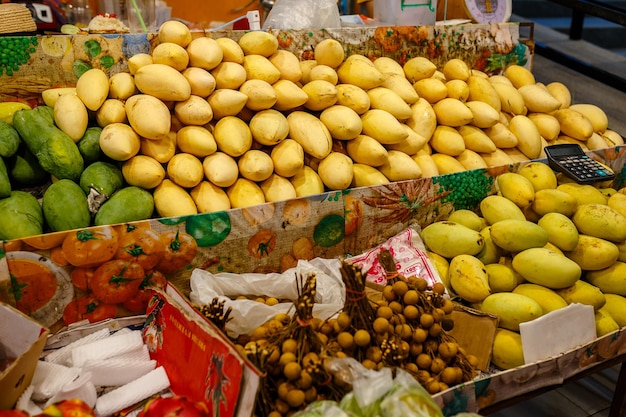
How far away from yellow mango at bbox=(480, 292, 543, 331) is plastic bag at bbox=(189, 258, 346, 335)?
0.45 meters

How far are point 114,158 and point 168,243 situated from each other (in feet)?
1.17

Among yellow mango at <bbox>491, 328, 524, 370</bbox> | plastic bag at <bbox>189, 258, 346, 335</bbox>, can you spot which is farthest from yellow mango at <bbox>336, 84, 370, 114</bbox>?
yellow mango at <bbox>491, 328, 524, 370</bbox>

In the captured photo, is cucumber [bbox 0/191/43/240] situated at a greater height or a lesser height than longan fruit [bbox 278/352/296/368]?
greater

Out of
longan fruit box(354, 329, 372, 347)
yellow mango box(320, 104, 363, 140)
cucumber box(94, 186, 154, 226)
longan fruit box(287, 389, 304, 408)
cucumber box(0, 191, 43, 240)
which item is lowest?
longan fruit box(287, 389, 304, 408)

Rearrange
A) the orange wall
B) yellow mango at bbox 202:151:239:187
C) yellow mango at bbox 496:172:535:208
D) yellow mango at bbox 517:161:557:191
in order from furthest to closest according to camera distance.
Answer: the orange wall → yellow mango at bbox 517:161:557:191 → yellow mango at bbox 496:172:535:208 → yellow mango at bbox 202:151:239:187

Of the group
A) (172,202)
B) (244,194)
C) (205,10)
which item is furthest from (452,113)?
(205,10)

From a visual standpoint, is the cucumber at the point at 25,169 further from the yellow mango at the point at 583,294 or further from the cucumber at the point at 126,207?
the yellow mango at the point at 583,294

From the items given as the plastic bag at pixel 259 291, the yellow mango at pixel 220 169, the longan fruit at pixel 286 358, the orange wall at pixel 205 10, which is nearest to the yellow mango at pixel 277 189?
the yellow mango at pixel 220 169

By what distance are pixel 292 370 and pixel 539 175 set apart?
139 centimetres

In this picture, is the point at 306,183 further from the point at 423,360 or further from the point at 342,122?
the point at 423,360

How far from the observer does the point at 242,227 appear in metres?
1.74

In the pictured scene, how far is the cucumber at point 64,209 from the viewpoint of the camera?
1614 mm

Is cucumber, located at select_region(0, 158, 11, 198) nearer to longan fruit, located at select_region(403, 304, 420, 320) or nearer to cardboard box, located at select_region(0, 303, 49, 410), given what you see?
cardboard box, located at select_region(0, 303, 49, 410)

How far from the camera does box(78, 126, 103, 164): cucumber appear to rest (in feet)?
5.95
